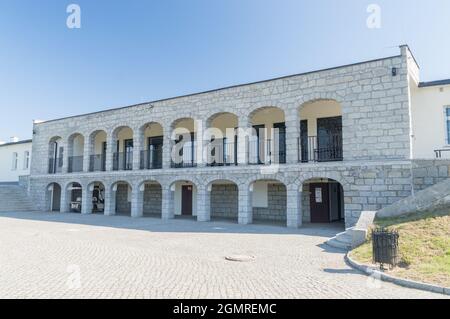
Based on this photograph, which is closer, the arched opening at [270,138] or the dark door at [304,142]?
the dark door at [304,142]

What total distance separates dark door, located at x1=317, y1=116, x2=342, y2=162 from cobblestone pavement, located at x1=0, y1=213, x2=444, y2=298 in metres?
5.40

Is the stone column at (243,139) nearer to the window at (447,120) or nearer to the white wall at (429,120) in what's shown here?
the white wall at (429,120)

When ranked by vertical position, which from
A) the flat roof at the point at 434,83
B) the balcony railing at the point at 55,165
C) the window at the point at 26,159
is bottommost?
the balcony railing at the point at 55,165

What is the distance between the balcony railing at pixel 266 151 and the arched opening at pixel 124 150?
9.68 meters

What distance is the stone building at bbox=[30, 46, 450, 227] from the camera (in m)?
12.6

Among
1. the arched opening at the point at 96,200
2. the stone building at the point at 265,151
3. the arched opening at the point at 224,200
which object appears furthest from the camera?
the arched opening at the point at 96,200

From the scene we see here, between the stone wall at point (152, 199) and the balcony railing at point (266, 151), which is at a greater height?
the balcony railing at point (266, 151)

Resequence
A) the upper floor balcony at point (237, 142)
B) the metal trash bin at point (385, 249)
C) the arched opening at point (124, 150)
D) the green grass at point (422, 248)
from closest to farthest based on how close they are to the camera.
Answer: the green grass at point (422, 248), the metal trash bin at point (385, 249), the upper floor balcony at point (237, 142), the arched opening at point (124, 150)

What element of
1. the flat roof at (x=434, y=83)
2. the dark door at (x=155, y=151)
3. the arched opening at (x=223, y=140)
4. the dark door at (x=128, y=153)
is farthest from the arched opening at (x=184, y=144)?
the flat roof at (x=434, y=83)

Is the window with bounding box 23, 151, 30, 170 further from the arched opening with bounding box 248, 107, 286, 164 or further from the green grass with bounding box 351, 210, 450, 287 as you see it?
the green grass with bounding box 351, 210, 450, 287

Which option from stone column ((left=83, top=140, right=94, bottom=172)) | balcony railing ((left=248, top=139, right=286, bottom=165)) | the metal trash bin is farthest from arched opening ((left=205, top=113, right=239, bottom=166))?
the metal trash bin

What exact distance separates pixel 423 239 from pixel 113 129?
715 inches

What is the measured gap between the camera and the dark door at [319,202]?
1698 cm

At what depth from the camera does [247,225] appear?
14945 millimetres
